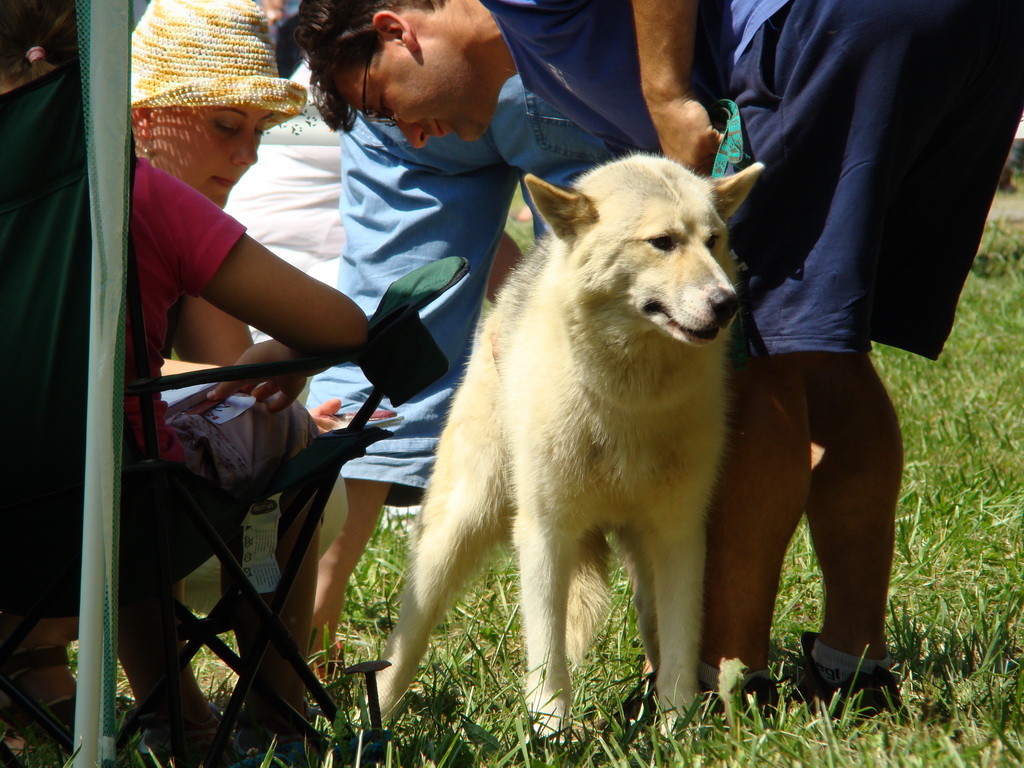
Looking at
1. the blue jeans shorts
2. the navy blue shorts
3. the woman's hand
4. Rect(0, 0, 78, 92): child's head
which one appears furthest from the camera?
the blue jeans shorts

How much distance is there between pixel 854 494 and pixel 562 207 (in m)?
0.97

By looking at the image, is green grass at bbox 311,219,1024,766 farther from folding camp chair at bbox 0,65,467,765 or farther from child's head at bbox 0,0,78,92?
child's head at bbox 0,0,78,92

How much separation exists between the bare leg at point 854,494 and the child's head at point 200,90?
67.7 inches

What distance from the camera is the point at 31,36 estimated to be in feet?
5.71

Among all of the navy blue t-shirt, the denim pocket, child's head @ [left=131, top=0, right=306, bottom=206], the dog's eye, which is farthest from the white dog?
child's head @ [left=131, top=0, right=306, bottom=206]

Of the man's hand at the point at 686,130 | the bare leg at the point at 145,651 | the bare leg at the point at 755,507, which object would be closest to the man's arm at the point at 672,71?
the man's hand at the point at 686,130

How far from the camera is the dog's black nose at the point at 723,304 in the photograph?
6.39ft

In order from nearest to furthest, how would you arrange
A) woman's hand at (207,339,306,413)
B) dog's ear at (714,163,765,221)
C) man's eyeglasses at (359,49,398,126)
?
dog's ear at (714,163,765,221), woman's hand at (207,339,306,413), man's eyeglasses at (359,49,398,126)

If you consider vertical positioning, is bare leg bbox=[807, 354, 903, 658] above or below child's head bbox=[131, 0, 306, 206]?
below

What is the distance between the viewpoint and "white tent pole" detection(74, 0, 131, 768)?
1453 mm

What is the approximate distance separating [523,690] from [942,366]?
3.23m

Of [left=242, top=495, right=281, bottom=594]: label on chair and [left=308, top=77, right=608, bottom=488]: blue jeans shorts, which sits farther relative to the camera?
[left=308, top=77, right=608, bottom=488]: blue jeans shorts

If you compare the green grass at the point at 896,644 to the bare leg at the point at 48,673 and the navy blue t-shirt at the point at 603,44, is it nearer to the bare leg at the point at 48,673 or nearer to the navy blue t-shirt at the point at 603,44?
the bare leg at the point at 48,673

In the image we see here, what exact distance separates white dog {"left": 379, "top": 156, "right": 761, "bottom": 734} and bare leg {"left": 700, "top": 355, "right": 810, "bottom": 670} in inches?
2.1
